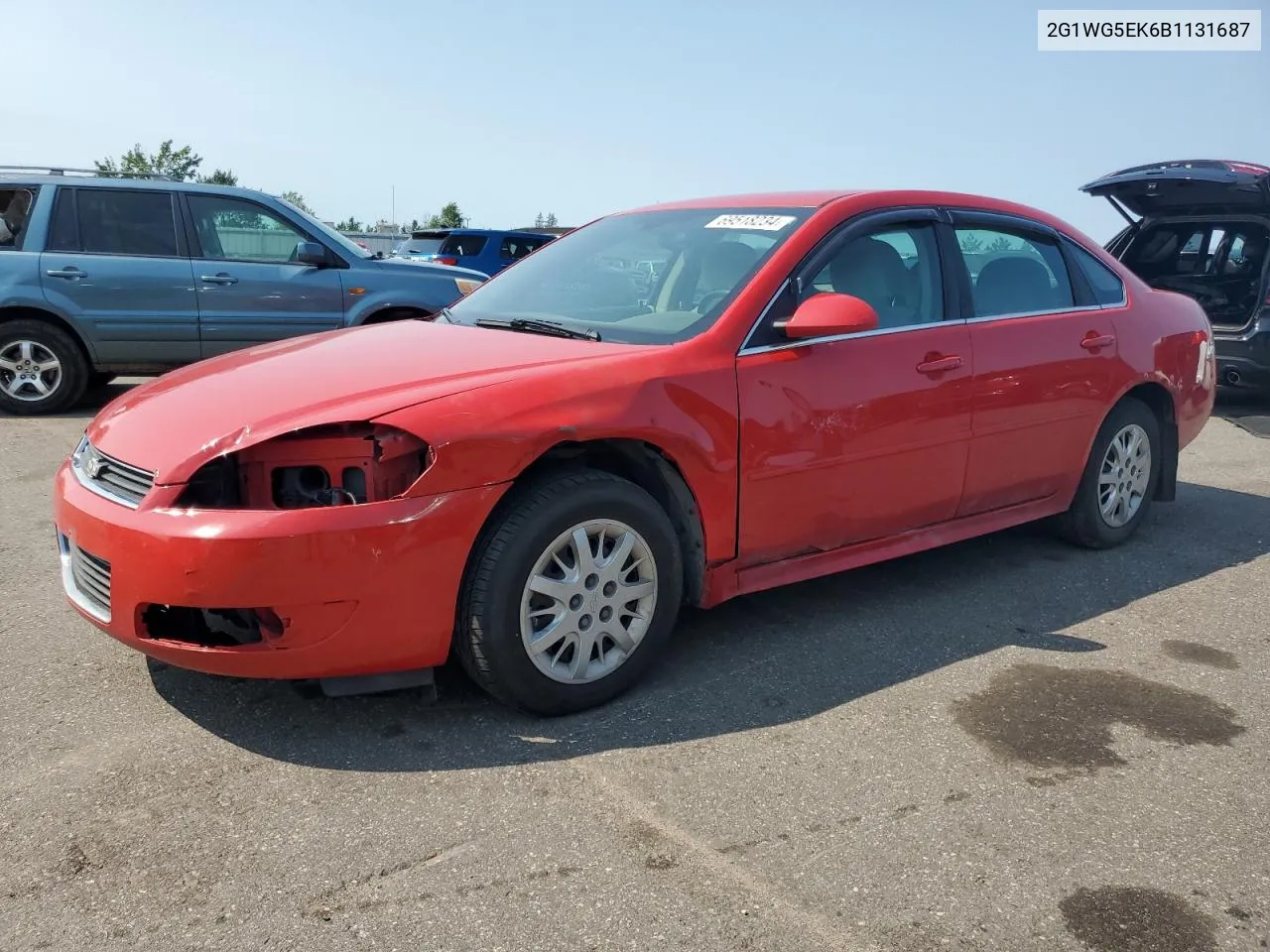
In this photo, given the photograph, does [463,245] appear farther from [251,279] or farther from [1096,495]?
[1096,495]

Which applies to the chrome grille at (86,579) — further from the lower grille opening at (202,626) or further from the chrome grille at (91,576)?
the lower grille opening at (202,626)

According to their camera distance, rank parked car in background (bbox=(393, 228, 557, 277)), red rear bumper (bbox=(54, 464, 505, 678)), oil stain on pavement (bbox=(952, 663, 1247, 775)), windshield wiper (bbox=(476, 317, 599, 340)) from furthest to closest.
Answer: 1. parked car in background (bbox=(393, 228, 557, 277))
2. windshield wiper (bbox=(476, 317, 599, 340))
3. oil stain on pavement (bbox=(952, 663, 1247, 775))
4. red rear bumper (bbox=(54, 464, 505, 678))

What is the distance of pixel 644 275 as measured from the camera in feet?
13.2

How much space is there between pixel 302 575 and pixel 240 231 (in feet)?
20.3

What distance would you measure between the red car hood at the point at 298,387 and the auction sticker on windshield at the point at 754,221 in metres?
0.84

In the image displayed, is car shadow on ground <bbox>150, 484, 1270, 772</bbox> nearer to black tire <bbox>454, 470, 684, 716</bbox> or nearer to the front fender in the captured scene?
black tire <bbox>454, 470, 684, 716</bbox>

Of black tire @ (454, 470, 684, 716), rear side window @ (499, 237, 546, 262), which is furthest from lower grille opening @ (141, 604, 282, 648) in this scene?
rear side window @ (499, 237, 546, 262)

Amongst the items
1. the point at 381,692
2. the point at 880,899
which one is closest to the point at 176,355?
the point at 381,692

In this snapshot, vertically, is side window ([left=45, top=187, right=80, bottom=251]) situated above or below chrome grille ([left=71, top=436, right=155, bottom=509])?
above

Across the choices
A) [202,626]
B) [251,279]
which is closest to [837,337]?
[202,626]

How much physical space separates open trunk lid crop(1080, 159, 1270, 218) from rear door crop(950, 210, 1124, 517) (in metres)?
3.86

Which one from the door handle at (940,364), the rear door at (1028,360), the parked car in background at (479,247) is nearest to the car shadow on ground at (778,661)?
the rear door at (1028,360)

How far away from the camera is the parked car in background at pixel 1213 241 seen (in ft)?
26.0

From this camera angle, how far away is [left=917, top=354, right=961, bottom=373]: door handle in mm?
3898
